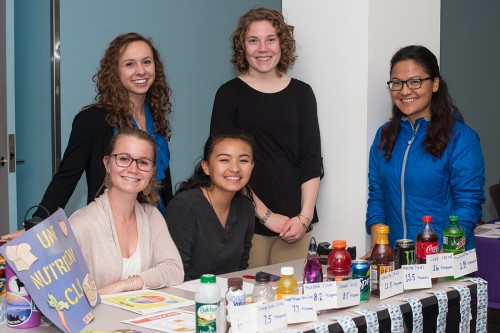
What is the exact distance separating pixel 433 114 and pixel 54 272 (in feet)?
5.71

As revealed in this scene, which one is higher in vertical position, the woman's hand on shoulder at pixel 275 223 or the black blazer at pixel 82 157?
the black blazer at pixel 82 157

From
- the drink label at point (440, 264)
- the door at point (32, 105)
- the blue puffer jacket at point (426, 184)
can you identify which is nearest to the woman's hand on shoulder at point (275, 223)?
the blue puffer jacket at point (426, 184)

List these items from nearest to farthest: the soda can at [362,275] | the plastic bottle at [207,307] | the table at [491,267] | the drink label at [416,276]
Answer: the plastic bottle at [207,307]
the soda can at [362,275]
the drink label at [416,276]
the table at [491,267]

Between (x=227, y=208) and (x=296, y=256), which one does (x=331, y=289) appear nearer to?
(x=227, y=208)

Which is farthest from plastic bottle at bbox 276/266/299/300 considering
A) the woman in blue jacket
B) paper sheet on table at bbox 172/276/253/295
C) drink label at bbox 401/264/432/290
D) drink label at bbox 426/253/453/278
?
the woman in blue jacket

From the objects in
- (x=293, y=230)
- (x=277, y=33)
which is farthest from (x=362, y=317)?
(x=277, y=33)

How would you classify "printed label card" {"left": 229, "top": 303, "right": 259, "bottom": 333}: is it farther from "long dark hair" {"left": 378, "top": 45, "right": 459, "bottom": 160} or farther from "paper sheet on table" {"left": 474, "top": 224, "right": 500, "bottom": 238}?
"paper sheet on table" {"left": 474, "top": 224, "right": 500, "bottom": 238}

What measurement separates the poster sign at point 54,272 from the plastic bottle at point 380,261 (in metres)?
0.87

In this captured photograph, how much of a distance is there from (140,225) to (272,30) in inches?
45.3

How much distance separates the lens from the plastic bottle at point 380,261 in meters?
2.08

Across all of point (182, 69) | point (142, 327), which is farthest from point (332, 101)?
point (142, 327)

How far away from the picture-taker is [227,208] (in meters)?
2.75

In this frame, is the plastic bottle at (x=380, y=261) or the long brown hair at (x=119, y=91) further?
the long brown hair at (x=119, y=91)

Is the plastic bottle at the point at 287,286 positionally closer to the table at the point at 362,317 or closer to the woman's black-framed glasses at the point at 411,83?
the table at the point at 362,317
